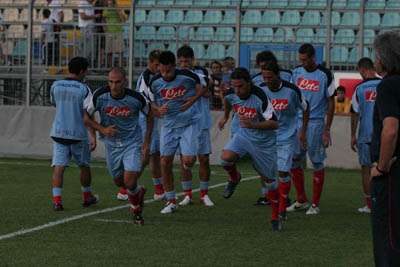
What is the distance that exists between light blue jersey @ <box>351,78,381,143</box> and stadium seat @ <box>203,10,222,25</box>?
9602mm

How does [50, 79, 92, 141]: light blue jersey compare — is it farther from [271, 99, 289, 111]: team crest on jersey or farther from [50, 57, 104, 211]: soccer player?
[271, 99, 289, 111]: team crest on jersey

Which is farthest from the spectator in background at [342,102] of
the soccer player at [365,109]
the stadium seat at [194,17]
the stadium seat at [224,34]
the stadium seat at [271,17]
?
the soccer player at [365,109]

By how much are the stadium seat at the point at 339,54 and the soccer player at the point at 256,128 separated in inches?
376

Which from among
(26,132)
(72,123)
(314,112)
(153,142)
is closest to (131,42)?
(26,132)

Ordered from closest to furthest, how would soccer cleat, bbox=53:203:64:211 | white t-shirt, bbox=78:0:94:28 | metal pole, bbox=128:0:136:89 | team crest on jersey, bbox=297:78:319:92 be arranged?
soccer cleat, bbox=53:203:64:211 < team crest on jersey, bbox=297:78:319:92 < metal pole, bbox=128:0:136:89 < white t-shirt, bbox=78:0:94:28

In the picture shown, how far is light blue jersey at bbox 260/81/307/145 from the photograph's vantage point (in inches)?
525

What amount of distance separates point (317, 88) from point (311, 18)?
346 inches

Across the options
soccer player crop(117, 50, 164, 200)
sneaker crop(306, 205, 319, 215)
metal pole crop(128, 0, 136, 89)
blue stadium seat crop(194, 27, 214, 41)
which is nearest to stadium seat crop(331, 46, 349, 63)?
blue stadium seat crop(194, 27, 214, 41)

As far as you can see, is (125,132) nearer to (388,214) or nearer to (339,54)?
(388,214)

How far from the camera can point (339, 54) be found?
2209cm

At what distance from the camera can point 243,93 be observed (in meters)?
12.4

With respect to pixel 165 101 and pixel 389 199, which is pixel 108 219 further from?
pixel 389 199

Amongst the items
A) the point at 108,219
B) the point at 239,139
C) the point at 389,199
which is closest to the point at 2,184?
the point at 108,219

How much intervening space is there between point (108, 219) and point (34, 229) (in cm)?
127
